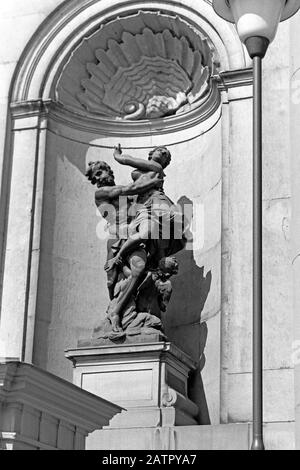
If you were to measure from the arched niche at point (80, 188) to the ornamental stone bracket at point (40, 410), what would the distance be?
3388mm

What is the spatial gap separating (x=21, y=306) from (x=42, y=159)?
162 cm

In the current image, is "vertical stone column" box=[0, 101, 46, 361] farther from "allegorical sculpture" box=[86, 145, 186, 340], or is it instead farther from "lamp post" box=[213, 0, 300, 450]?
"lamp post" box=[213, 0, 300, 450]

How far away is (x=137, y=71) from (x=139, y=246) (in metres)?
2.69

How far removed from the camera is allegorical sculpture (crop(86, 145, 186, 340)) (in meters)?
9.33

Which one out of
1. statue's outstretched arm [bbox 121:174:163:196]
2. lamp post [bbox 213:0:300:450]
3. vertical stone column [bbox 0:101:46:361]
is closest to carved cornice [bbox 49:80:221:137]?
vertical stone column [bbox 0:101:46:361]

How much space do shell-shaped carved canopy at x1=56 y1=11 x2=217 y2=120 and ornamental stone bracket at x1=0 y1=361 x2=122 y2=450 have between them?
207 inches

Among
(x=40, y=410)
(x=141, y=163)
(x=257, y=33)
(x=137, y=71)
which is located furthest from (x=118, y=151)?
(x=40, y=410)

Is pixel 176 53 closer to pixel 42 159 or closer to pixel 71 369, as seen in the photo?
pixel 42 159

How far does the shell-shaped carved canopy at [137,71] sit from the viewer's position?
10812 millimetres

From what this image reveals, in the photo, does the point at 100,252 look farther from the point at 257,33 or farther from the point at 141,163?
the point at 257,33

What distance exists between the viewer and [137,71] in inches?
444

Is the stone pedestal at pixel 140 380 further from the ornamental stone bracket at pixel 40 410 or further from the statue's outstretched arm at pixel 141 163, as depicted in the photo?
the ornamental stone bracket at pixel 40 410

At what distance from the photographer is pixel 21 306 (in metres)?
10.1
